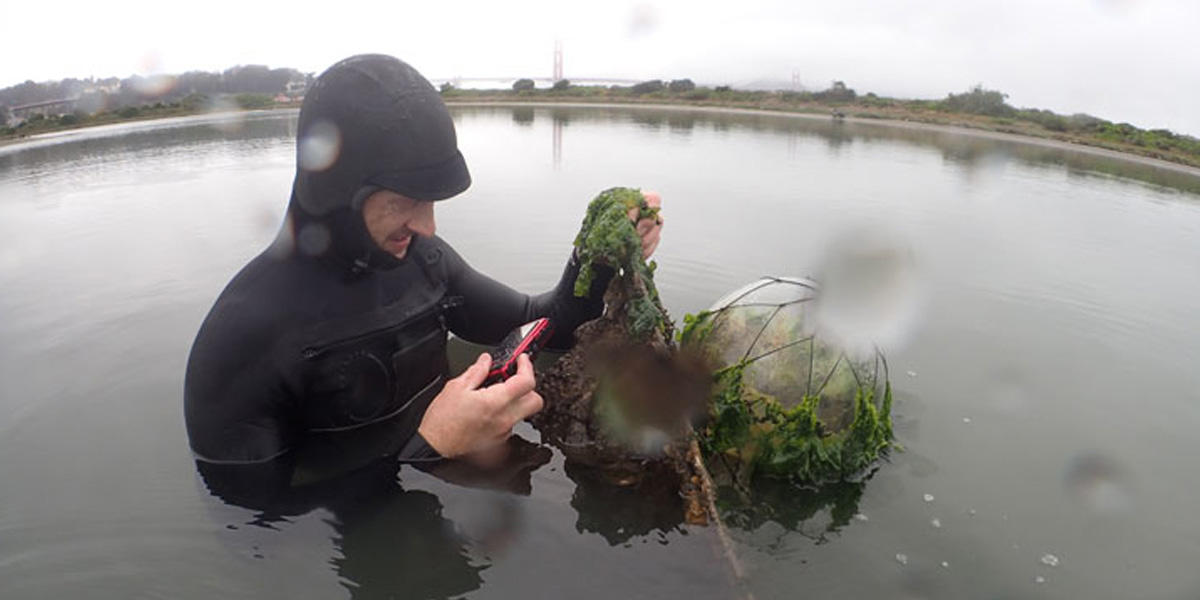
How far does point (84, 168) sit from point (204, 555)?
15.7m

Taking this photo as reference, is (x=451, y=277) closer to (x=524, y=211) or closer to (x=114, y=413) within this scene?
(x=114, y=413)

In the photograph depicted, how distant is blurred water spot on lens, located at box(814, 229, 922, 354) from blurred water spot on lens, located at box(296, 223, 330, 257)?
2435mm

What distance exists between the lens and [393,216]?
253cm

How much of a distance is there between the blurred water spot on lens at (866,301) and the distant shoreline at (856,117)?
2041cm

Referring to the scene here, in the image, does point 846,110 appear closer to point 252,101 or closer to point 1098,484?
point 1098,484

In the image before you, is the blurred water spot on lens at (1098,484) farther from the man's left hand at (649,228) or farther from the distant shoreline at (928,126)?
the distant shoreline at (928,126)

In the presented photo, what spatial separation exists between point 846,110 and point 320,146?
40304mm

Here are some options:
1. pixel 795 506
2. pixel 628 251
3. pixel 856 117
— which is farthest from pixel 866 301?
pixel 856 117

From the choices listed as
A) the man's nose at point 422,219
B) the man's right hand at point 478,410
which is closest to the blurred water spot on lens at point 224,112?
the man's nose at point 422,219

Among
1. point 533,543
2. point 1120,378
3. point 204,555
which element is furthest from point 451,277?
point 1120,378

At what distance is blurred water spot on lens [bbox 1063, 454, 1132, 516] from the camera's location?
315cm

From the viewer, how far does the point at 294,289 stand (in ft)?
8.60

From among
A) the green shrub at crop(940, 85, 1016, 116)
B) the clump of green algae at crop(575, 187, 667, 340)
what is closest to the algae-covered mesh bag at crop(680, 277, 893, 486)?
the clump of green algae at crop(575, 187, 667, 340)

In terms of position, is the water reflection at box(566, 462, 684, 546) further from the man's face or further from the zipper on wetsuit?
the man's face
